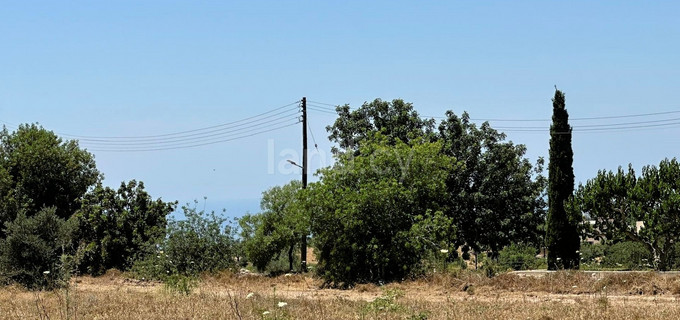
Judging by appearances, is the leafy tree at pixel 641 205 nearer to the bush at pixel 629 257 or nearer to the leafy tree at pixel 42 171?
the bush at pixel 629 257

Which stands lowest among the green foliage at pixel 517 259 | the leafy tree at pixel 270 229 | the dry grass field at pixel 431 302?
the dry grass field at pixel 431 302

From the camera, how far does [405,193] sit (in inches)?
890

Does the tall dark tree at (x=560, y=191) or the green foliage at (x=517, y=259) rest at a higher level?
the tall dark tree at (x=560, y=191)

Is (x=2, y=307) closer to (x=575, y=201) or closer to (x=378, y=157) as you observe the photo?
(x=378, y=157)

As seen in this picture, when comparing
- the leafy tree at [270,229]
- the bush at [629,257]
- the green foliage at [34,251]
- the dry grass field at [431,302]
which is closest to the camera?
the dry grass field at [431,302]

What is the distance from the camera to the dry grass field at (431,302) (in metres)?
11.8

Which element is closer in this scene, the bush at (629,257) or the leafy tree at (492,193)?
the bush at (629,257)

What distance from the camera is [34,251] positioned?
20938mm

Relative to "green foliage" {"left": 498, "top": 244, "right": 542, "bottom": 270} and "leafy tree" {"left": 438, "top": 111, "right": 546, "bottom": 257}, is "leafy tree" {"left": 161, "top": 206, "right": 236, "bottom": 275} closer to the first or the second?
"green foliage" {"left": 498, "top": 244, "right": 542, "bottom": 270}

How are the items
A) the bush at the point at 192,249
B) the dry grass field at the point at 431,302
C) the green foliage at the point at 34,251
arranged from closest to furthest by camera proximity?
the dry grass field at the point at 431,302, the green foliage at the point at 34,251, the bush at the point at 192,249

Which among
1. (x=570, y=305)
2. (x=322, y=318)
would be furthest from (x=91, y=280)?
(x=570, y=305)

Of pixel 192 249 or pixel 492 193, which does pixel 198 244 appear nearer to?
pixel 192 249

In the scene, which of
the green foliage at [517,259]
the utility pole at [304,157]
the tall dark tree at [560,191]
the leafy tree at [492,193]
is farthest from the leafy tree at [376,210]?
the leafy tree at [492,193]

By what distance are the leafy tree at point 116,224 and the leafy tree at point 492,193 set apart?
50.5ft
